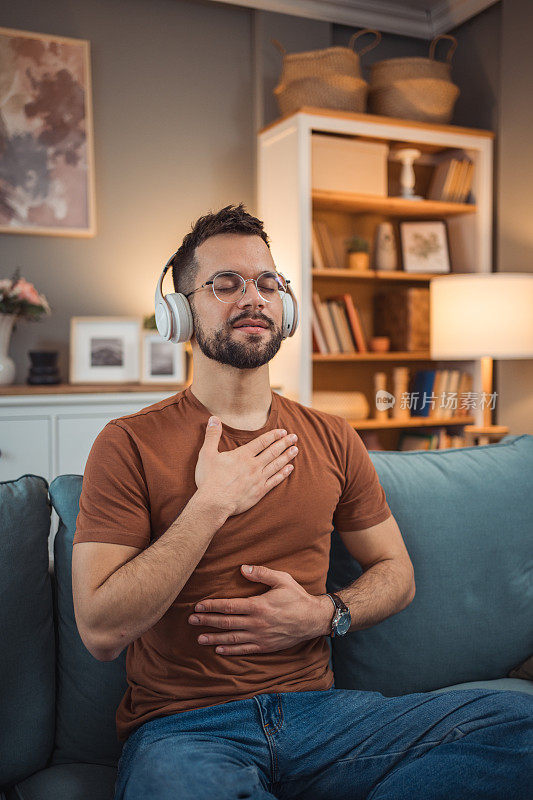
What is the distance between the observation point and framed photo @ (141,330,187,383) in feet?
10.5

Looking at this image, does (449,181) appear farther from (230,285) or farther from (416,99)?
(230,285)

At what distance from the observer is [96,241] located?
133 inches

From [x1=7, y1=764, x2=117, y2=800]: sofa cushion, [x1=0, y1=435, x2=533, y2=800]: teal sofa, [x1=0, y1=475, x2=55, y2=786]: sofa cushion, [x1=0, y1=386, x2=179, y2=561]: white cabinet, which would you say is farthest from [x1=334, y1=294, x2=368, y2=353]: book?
[x1=7, y1=764, x2=117, y2=800]: sofa cushion

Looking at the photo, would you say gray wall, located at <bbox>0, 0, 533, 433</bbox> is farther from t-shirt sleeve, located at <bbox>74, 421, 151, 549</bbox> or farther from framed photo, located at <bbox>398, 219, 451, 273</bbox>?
t-shirt sleeve, located at <bbox>74, 421, 151, 549</bbox>

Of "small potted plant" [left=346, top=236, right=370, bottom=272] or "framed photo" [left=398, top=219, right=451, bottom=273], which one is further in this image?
"framed photo" [left=398, top=219, right=451, bottom=273]

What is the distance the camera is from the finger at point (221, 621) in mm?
1170

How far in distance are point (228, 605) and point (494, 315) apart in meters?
2.30

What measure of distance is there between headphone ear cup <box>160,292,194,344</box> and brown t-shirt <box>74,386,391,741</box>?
0.48ft

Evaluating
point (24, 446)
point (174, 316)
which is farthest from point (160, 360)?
point (174, 316)

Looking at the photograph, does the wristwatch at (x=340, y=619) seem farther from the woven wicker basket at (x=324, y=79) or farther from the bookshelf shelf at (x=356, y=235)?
the woven wicker basket at (x=324, y=79)

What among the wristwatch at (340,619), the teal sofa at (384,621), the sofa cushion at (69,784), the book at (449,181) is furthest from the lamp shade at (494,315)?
the sofa cushion at (69,784)

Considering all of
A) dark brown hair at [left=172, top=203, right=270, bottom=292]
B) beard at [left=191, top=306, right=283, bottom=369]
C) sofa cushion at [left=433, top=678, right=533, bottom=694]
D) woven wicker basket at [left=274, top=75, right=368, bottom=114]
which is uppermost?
woven wicker basket at [left=274, top=75, right=368, bottom=114]

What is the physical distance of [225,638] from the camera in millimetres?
1177

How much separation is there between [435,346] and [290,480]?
2162 millimetres
